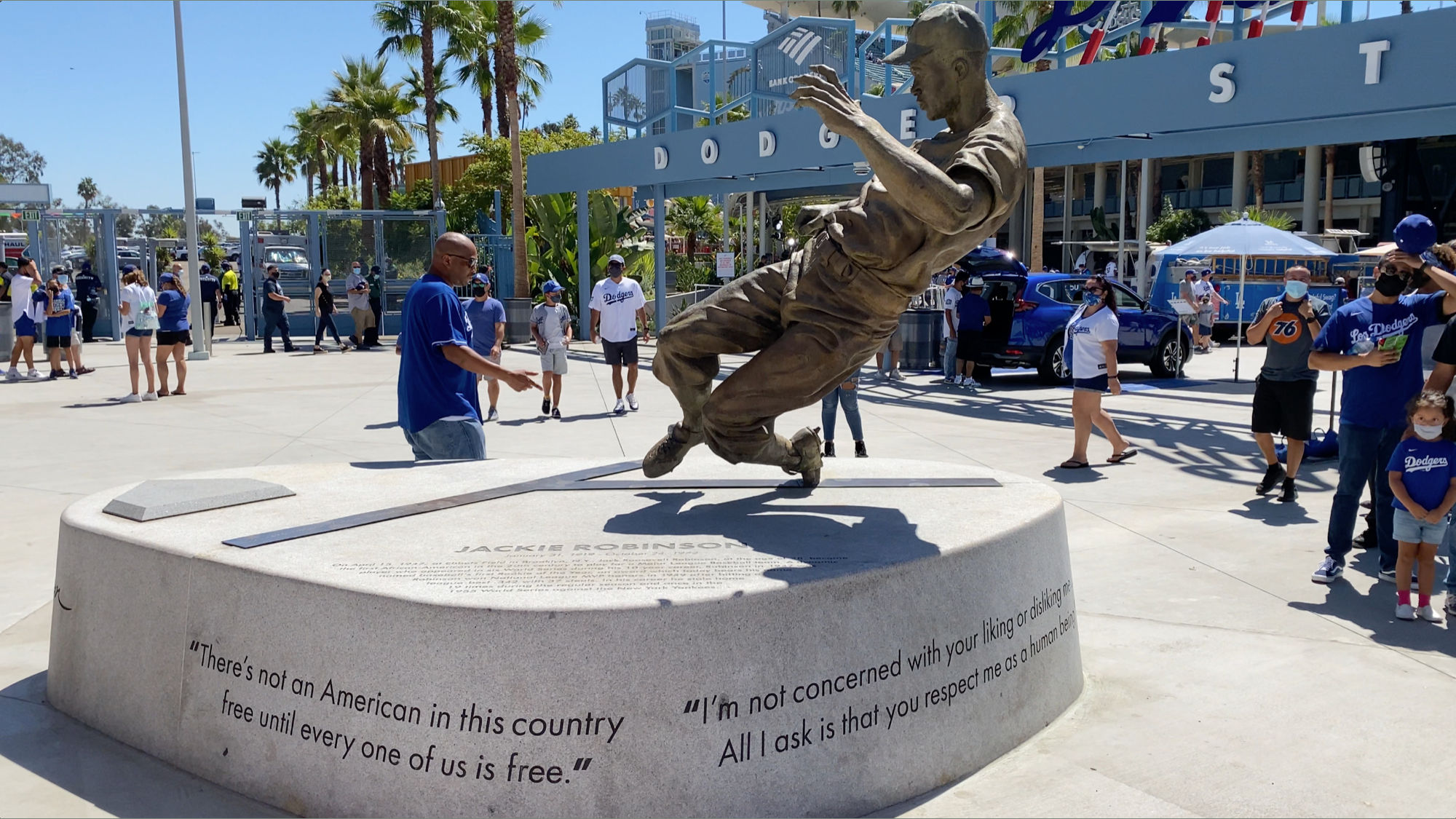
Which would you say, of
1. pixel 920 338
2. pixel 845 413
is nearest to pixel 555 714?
pixel 845 413

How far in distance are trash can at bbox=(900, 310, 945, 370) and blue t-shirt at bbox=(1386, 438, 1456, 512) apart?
1252cm

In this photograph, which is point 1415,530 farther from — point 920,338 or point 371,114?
point 371,114

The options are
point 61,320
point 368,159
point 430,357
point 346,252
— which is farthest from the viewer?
point 368,159

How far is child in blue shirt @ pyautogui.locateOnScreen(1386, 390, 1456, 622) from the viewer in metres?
4.97

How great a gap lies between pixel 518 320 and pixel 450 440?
64.4 feet

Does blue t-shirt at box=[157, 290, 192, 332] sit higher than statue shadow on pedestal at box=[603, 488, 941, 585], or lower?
higher

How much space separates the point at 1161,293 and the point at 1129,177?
3104 cm

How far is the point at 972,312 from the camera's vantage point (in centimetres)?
1509

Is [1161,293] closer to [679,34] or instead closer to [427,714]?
[427,714]

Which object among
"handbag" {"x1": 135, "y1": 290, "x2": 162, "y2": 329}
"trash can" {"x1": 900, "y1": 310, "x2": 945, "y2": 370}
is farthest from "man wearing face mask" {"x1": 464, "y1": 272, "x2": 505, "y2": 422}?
"trash can" {"x1": 900, "y1": 310, "x2": 945, "y2": 370}

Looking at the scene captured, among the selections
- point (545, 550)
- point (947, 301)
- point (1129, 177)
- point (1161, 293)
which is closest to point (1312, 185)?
point (1129, 177)

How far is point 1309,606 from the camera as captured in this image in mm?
5406

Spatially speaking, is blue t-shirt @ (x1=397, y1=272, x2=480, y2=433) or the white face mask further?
blue t-shirt @ (x1=397, y1=272, x2=480, y2=433)

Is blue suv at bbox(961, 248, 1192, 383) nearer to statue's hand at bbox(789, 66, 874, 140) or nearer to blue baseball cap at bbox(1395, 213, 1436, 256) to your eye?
blue baseball cap at bbox(1395, 213, 1436, 256)
